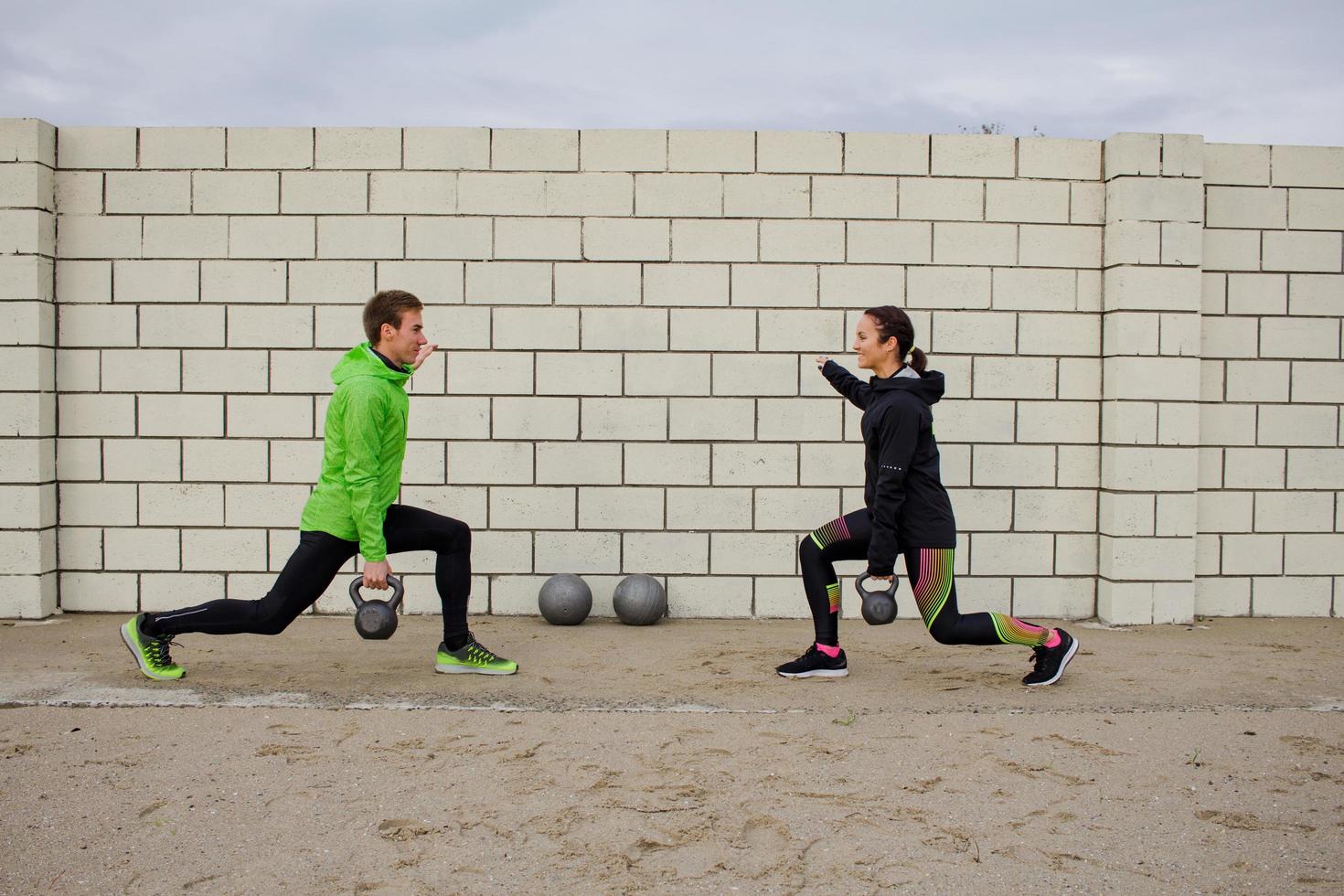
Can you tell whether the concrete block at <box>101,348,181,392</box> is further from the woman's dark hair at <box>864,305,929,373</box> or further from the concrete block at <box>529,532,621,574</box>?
the woman's dark hair at <box>864,305,929,373</box>

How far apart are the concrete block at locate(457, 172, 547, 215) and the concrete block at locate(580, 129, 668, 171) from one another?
296mm

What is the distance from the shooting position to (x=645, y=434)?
6117 mm

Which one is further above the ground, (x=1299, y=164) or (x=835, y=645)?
(x=1299, y=164)

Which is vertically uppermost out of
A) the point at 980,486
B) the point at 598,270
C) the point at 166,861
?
→ the point at 598,270

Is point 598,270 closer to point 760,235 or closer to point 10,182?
point 760,235

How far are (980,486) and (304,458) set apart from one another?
3.77 metres

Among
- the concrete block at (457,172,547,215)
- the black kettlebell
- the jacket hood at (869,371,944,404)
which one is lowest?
the black kettlebell

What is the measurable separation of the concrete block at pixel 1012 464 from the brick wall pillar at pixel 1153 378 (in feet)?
1.16

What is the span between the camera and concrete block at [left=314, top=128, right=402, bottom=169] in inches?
240

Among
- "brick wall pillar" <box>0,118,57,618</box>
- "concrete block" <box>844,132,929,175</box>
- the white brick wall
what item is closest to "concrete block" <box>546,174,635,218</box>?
the white brick wall

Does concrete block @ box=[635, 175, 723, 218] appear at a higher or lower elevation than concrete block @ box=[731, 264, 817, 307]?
higher

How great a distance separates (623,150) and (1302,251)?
3.94 metres

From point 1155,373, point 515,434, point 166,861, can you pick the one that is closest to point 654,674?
point 515,434

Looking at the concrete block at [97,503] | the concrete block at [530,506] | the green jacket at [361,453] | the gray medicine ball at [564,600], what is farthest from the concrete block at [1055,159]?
the concrete block at [97,503]
